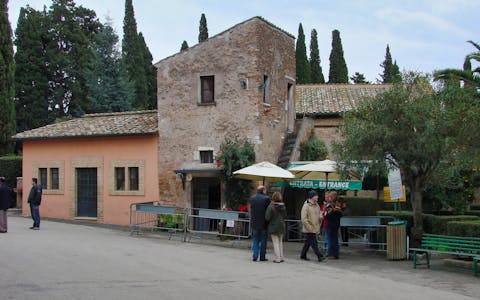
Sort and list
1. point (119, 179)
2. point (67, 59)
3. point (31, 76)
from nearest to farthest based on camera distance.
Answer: point (119, 179) < point (31, 76) < point (67, 59)

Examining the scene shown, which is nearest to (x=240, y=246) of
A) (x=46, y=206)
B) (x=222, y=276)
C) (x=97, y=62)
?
(x=222, y=276)

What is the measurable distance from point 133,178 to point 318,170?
917 cm

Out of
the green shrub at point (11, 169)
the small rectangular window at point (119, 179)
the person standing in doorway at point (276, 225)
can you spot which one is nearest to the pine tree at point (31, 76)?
the green shrub at point (11, 169)

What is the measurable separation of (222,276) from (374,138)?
5657 mm

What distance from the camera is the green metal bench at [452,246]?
41.7 feet

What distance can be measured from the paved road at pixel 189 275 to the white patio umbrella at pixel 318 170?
2763 mm

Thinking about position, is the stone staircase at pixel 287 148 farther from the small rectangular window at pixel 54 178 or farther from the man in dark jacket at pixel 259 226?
the small rectangular window at pixel 54 178

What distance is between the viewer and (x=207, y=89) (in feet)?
72.9

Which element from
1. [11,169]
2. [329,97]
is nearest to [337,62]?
[329,97]

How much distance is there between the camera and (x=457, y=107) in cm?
1415

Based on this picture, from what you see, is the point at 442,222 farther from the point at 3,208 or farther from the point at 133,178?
the point at 133,178

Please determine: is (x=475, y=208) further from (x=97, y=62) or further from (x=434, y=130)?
A: (x=97, y=62)

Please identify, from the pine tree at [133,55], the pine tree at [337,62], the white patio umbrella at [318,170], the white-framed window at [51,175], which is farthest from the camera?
the pine tree at [337,62]

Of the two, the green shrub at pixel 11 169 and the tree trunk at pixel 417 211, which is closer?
the tree trunk at pixel 417 211
